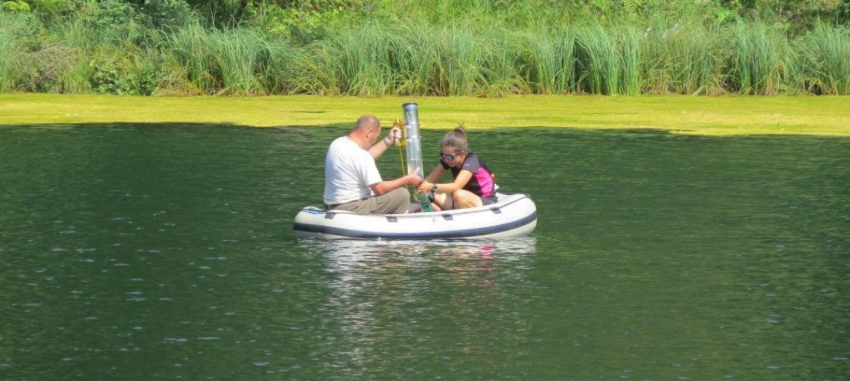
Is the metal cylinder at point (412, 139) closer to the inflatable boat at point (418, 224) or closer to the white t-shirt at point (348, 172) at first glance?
the white t-shirt at point (348, 172)

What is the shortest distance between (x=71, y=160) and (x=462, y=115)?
916 centimetres

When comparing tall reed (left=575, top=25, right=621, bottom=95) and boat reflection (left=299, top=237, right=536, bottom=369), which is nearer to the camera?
boat reflection (left=299, top=237, right=536, bottom=369)

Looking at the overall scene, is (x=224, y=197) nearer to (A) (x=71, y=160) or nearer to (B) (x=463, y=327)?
(A) (x=71, y=160)

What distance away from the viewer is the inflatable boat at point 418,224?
1303 cm

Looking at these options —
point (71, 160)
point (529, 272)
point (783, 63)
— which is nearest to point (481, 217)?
point (529, 272)

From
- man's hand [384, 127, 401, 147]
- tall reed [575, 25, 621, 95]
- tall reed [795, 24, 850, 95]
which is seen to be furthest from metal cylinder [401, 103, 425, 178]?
tall reed [795, 24, 850, 95]

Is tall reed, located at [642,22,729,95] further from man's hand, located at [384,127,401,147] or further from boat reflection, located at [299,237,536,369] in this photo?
boat reflection, located at [299,237,536,369]

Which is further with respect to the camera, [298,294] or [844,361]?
[298,294]

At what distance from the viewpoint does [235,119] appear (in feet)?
84.5

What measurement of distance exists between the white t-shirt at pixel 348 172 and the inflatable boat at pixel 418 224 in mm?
454

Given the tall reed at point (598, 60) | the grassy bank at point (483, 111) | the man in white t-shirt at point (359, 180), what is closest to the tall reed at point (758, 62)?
the grassy bank at point (483, 111)

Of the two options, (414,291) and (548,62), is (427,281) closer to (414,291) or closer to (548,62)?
(414,291)

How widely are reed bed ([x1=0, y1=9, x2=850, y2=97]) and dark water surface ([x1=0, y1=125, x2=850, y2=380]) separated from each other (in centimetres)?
1198

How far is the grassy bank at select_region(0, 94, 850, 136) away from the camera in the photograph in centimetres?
2509
